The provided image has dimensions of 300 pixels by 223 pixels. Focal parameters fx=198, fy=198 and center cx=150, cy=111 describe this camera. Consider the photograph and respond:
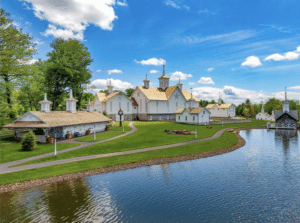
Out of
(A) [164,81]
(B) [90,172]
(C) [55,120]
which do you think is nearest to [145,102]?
(A) [164,81]

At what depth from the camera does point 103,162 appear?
20938 millimetres

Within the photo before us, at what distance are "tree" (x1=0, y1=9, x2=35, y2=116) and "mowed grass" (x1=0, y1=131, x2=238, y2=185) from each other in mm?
17742

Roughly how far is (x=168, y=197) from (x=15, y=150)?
2079cm

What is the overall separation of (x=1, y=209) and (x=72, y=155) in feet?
34.8

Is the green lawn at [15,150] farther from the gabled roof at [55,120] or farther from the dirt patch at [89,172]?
the dirt patch at [89,172]

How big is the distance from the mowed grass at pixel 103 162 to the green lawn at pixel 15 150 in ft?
17.7

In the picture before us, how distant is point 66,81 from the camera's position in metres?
47.7

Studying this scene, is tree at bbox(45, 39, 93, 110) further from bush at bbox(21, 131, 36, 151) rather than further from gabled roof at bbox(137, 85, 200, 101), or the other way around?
gabled roof at bbox(137, 85, 200, 101)

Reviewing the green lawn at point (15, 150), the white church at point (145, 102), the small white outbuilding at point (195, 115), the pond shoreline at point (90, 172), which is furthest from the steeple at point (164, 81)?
the green lawn at point (15, 150)

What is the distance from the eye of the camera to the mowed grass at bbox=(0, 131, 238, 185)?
16.4m

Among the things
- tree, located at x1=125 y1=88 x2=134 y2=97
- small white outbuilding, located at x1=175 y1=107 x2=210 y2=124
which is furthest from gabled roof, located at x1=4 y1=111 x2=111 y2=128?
tree, located at x1=125 y1=88 x2=134 y2=97

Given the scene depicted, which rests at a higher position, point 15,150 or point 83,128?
point 83,128

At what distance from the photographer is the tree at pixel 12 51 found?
26395mm

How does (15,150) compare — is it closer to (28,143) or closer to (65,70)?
(28,143)
